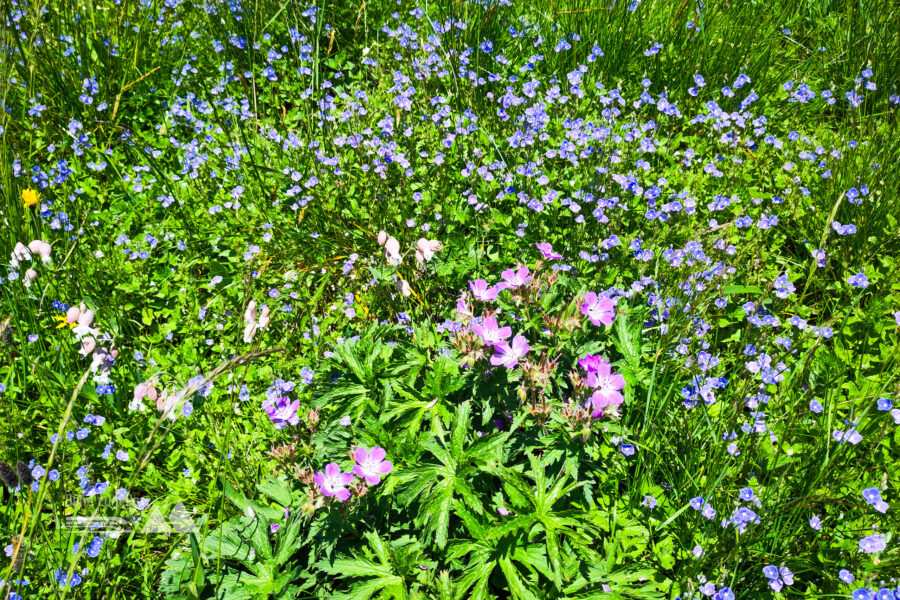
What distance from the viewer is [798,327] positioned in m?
2.82

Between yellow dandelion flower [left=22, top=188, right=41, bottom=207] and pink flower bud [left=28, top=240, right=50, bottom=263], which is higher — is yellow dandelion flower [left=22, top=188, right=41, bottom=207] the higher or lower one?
the higher one

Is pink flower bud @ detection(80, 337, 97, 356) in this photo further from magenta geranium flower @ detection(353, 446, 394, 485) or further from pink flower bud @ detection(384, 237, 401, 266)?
magenta geranium flower @ detection(353, 446, 394, 485)

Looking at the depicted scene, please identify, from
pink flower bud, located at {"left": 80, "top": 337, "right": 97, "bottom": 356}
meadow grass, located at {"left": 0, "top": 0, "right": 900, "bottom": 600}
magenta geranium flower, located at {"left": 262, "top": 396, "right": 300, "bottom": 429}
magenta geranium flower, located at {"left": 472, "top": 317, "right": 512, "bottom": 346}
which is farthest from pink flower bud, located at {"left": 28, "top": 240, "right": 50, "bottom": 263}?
magenta geranium flower, located at {"left": 472, "top": 317, "right": 512, "bottom": 346}

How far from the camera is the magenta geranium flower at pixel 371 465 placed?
74.2 inches

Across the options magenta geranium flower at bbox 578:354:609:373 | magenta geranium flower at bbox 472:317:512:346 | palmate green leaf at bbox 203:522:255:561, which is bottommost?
palmate green leaf at bbox 203:522:255:561

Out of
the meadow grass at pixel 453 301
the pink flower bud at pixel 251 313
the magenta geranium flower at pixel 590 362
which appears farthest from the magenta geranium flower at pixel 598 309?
the pink flower bud at pixel 251 313

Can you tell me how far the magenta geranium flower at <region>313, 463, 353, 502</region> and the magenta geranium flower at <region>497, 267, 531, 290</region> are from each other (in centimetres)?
84

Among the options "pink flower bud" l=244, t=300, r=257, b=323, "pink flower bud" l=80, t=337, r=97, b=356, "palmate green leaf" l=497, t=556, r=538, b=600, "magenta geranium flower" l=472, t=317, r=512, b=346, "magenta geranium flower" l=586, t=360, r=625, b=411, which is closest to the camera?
"palmate green leaf" l=497, t=556, r=538, b=600

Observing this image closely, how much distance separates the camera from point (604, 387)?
1985mm

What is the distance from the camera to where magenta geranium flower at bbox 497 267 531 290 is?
2.12 metres

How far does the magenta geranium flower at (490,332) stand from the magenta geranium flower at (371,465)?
50cm

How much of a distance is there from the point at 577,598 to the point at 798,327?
69.1 inches

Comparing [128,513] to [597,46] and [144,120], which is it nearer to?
[144,120]

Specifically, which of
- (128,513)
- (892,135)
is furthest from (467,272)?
(892,135)
